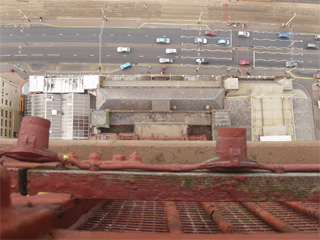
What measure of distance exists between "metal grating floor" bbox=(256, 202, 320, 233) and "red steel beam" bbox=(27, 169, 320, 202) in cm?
204

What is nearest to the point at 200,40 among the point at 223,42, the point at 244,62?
the point at 223,42

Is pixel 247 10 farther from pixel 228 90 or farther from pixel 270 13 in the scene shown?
pixel 228 90

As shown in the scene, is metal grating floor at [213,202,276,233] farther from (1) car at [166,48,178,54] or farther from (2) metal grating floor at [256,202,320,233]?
(1) car at [166,48,178,54]

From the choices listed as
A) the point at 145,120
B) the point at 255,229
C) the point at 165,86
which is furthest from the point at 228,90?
the point at 255,229

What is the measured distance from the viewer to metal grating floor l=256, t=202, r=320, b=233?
17.5ft

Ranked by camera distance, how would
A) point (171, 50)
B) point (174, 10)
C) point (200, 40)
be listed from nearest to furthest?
point (171, 50), point (200, 40), point (174, 10)

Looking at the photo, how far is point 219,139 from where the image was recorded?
13.3ft

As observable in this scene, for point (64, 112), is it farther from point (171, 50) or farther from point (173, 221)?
point (173, 221)

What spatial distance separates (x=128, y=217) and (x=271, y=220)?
3831 mm

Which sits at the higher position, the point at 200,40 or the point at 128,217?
the point at 200,40

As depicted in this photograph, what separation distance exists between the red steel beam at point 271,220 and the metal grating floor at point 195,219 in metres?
1.44

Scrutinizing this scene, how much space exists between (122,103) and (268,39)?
2213 centimetres

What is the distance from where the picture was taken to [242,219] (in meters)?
6.15

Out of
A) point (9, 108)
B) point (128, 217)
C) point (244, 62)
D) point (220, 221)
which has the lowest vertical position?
point (128, 217)
